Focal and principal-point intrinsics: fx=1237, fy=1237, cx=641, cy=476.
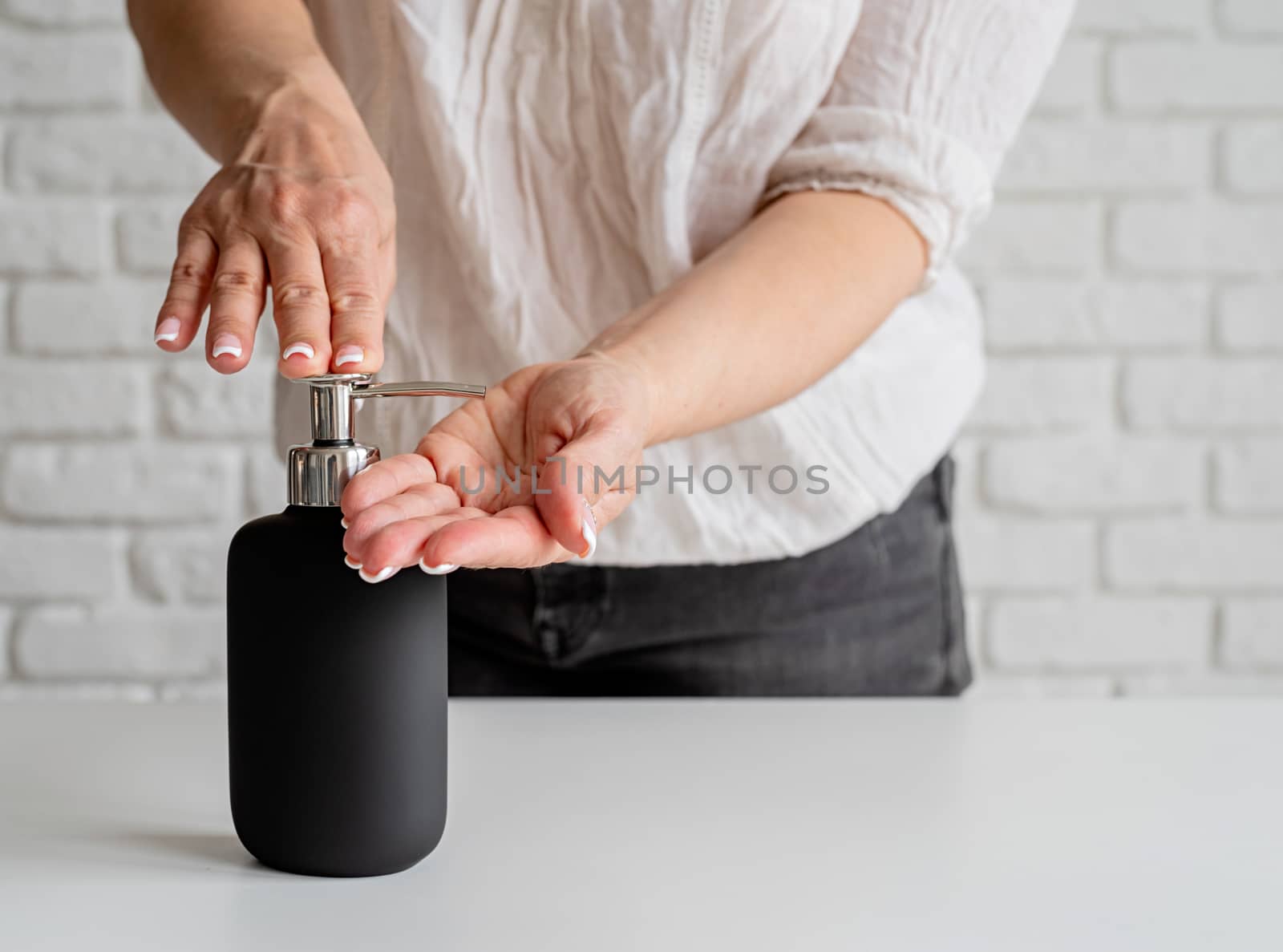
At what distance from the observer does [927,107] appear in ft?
2.28

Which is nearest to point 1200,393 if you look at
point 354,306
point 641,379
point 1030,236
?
point 1030,236

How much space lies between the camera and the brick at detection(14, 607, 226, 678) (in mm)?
1192

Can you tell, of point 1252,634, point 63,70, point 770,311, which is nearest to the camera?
point 770,311

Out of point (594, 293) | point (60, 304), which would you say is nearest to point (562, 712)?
point (594, 293)

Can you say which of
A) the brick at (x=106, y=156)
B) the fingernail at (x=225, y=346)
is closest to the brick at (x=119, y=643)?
the brick at (x=106, y=156)

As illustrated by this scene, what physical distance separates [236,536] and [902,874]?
0.93 feet

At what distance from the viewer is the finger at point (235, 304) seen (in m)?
0.45

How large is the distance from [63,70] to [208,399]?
33 centimetres

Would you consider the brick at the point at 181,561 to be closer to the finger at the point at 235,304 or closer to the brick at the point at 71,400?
the brick at the point at 71,400

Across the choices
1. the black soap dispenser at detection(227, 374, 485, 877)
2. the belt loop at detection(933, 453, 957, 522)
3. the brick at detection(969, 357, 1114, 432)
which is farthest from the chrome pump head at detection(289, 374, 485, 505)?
the brick at detection(969, 357, 1114, 432)

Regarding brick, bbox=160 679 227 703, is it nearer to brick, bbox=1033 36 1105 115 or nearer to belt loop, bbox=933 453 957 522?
belt loop, bbox=933 453 957 522

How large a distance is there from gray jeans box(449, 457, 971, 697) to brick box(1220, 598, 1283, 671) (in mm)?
560

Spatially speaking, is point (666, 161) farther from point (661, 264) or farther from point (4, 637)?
point (4, 637)

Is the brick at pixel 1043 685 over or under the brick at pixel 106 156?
under
